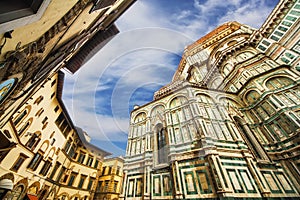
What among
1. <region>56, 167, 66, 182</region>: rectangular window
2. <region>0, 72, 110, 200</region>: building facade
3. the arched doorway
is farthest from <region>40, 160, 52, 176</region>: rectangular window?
the arched doorway

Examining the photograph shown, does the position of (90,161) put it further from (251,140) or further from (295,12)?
(295,12)

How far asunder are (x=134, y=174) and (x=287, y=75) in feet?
49.8

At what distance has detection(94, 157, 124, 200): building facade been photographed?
19.9 m

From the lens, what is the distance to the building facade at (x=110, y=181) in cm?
1990

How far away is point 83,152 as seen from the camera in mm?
21125

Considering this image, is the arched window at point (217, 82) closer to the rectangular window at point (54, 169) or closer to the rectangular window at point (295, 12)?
the rectangular window at point (295, 12)

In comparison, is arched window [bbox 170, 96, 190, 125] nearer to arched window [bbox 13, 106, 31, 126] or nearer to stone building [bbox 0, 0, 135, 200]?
stone building [bbox 0, 0, 135, 200]

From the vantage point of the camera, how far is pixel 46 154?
561 inches

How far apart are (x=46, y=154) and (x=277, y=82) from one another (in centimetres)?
2427

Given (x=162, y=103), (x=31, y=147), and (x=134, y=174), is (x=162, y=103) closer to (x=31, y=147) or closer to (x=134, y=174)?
(x=134, y=174)

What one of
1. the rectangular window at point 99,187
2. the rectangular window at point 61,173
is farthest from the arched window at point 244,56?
the rectangular window at point 99,187

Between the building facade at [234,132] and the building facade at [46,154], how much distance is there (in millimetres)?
8906

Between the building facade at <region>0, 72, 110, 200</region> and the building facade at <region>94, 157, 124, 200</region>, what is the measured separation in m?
1.15

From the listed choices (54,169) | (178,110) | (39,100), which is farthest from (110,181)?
(178,110)
